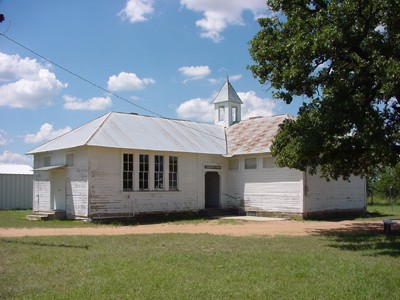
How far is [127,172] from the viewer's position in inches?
918

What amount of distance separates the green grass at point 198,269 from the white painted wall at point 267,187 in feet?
31.5

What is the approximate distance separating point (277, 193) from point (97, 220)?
9312 mm

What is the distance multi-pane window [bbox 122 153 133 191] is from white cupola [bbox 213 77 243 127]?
35.3 ft

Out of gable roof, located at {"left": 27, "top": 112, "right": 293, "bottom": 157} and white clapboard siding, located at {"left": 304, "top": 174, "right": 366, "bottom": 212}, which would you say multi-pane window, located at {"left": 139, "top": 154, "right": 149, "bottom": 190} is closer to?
gable roof, located at {"left": 27, "top": 112, "right": 293, "bottom": 157}

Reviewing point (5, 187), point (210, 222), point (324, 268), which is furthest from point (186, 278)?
point (5, 187)

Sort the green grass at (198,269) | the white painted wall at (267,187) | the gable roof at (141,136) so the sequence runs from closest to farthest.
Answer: the green grass at (198,269) < the gable roof at (141,136) < the white painted wall at (267,187)

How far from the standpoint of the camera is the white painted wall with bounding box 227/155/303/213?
24.1m

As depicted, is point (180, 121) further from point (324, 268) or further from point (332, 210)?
point (324, 268)

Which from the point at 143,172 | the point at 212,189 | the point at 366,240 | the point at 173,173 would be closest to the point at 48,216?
the point at 143,172

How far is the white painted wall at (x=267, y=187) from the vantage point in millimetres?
24141

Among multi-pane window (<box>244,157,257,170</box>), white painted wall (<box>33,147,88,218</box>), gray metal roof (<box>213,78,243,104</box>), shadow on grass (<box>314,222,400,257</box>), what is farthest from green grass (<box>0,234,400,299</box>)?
gray metal roof (<box>213,78,243,104</box>)

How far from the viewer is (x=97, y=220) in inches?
867

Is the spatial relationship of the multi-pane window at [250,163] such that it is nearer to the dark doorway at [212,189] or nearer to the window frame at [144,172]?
the dark doorway at [212,189]

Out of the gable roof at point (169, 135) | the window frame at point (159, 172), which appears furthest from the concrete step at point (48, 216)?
the window frame at point (159, 172)
